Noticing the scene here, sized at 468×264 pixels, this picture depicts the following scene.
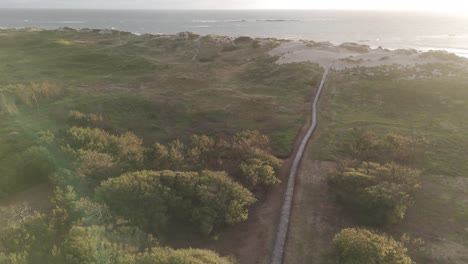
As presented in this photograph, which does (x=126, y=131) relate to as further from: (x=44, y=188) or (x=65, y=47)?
(x=65, y=47)

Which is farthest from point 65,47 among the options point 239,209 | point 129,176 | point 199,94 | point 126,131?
point 239,209

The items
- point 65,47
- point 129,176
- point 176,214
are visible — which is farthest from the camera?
point 65,47

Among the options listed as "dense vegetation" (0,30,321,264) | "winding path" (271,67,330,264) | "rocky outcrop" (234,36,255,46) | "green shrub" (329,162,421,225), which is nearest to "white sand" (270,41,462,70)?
"dense vegetation" (0,30,321,264)

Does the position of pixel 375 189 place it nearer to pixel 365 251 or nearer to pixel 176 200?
pixel 365 251

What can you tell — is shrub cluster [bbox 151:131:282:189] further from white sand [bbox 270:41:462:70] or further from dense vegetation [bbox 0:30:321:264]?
white sand [bbox 270:41:462:70]

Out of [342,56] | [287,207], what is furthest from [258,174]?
[342,56]

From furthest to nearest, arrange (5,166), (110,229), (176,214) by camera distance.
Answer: (5,166) < (176,214) < (110,229)

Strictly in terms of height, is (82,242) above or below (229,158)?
below

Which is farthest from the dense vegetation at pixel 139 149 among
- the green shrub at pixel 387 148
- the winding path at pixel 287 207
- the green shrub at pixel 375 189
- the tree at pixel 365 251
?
the green shrub at pixel 387 148
